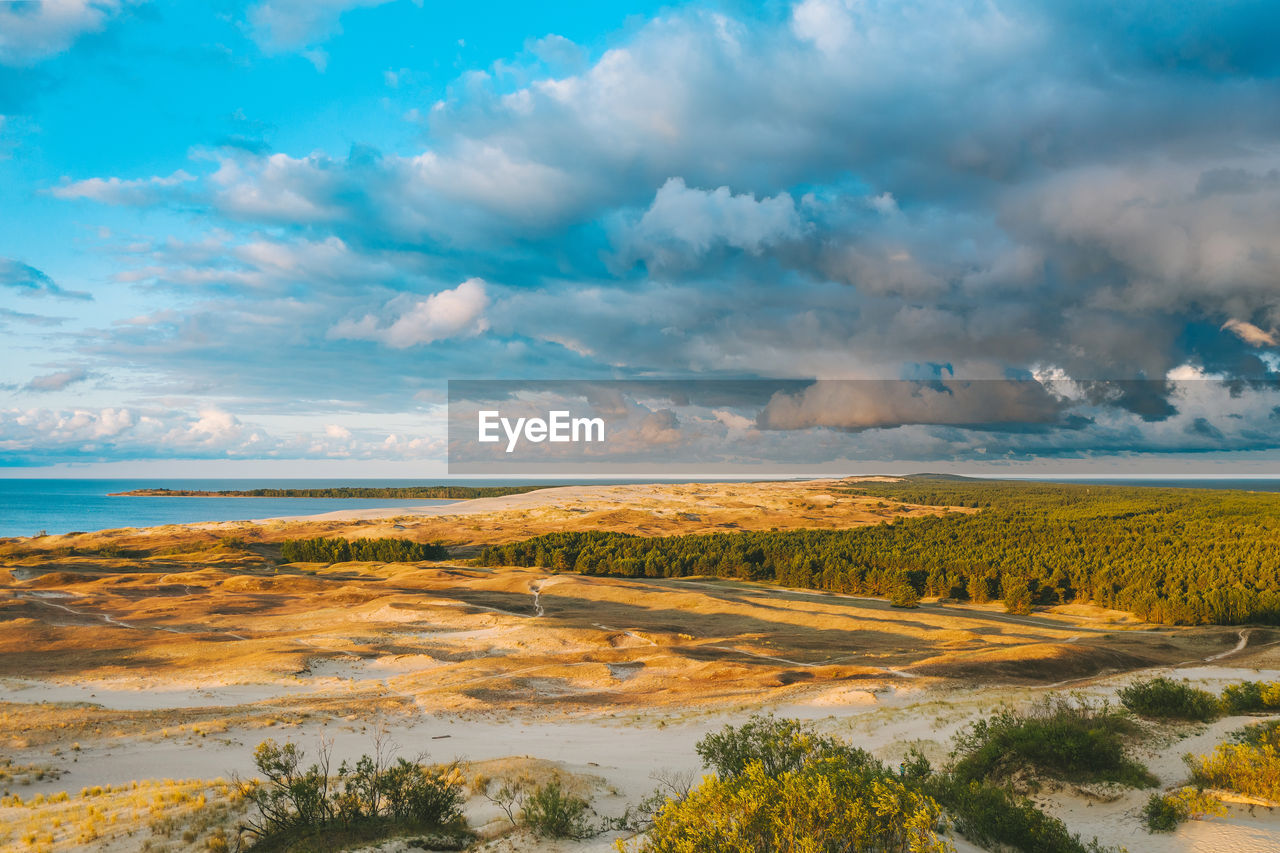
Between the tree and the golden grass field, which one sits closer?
the golden grass field

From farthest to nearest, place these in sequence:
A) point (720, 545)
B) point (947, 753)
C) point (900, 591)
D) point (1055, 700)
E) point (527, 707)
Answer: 1. point (720, 545)
2. point (900, 591)
3. point (527, 707)
4. point (1055, 700)
5. point (947, 753)

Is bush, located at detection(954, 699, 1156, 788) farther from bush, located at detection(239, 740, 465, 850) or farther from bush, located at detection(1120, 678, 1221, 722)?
bush, located at detection(239, 740, 465, 850)

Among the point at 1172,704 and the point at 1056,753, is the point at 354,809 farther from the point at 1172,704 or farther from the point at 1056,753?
the point at 1172,704

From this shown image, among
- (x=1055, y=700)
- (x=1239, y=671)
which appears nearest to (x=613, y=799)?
(x=1055, y=700)

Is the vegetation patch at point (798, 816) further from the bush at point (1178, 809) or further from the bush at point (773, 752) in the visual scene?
the bush at point (1178, 809)

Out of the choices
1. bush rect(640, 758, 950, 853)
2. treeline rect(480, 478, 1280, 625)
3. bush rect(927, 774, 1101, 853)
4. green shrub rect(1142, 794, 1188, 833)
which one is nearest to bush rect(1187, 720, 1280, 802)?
green shrub rect(1142, 794, 1188, 833)

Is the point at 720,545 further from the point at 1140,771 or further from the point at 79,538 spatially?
the point at 79,538
